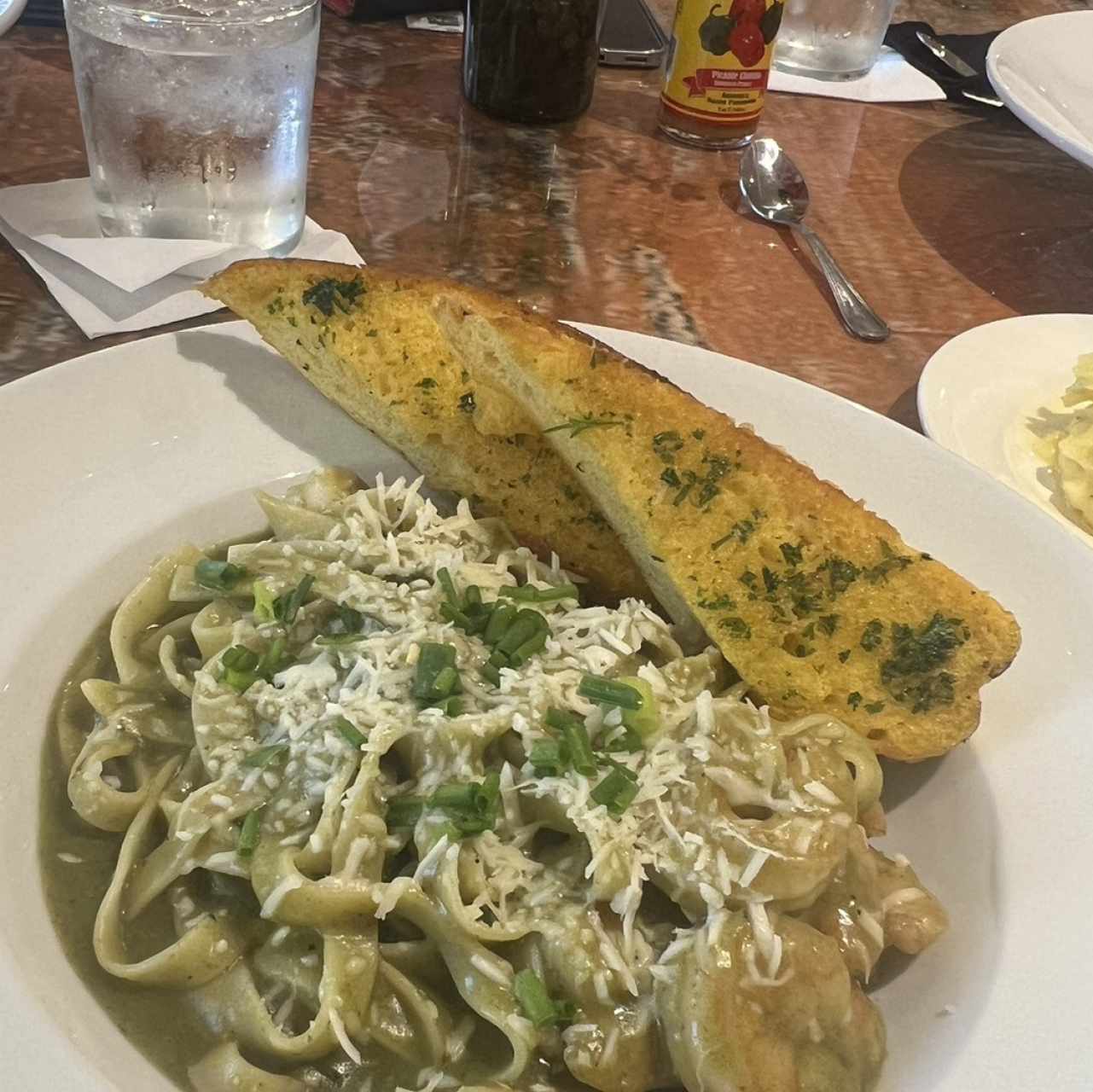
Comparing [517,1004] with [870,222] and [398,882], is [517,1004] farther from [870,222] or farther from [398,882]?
[870,222]

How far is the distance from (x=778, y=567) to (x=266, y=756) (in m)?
0.86

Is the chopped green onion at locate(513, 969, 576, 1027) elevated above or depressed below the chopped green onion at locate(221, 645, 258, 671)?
below

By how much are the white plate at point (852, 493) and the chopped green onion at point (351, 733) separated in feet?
1.46

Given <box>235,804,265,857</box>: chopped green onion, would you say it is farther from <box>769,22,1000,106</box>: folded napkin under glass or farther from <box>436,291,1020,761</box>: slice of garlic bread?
<box>769,22,1000,106</box>: folded napkin under glass

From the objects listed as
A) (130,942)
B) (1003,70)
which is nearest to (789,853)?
(130,942)

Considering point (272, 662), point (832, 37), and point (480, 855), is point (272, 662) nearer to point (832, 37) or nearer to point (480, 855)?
point (480, 855)

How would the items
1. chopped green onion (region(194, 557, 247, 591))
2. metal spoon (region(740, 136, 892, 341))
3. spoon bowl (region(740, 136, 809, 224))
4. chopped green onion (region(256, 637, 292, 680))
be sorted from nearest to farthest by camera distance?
chopped green onion (region(256, 637, 292, 680)), chopped green onion (region(194, 557, 247, 591)), metal spoon (region(740, 136, 892, 341)), spoon bowl (region(740, 136, 809, 224))

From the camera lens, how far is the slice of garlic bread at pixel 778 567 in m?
1.77

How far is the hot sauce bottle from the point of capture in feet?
10.6

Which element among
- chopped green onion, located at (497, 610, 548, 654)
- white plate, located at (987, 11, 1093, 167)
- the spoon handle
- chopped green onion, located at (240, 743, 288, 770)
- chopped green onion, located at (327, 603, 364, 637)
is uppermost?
white plate, located at (987, 11, 1093, 167)

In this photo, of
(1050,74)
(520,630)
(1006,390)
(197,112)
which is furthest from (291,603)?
(1050,74)

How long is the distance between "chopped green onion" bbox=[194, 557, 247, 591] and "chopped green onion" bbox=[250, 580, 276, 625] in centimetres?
6

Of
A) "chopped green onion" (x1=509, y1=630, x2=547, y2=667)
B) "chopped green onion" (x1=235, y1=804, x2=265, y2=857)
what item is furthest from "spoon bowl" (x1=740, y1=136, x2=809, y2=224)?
"chopped green onion" (x1=235, y1=804, x2=265, y2=857)

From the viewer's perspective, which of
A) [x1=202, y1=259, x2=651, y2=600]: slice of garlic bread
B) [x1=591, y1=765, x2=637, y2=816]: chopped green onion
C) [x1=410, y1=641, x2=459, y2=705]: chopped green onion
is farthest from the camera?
[x1=202, y1=259, x2=651, y2=600]: slice of garlic bread
